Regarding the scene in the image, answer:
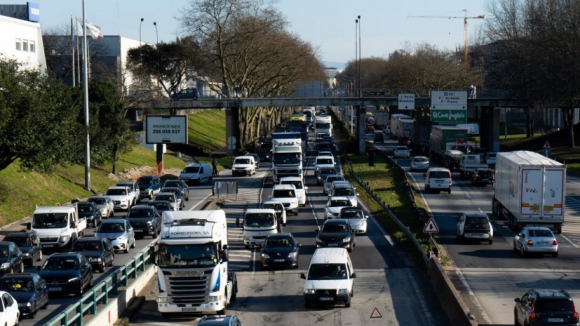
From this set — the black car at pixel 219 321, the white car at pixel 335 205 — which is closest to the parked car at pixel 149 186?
the white car at pixel 335 205

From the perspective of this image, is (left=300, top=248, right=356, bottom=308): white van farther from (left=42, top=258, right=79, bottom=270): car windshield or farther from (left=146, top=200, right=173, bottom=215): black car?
(left=146, top=200, right=173, bottom=215): black car

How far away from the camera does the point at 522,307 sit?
23.7 m

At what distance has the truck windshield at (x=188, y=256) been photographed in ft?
83.5

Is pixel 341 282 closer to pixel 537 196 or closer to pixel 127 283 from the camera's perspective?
pixel 127 283

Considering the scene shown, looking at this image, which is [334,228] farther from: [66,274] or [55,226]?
[66,274]

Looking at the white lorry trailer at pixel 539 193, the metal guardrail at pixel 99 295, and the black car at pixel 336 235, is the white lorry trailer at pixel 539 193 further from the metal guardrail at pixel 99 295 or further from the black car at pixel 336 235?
the metal guardrail at pixel 99 295

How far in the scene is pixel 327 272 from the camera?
28031mm

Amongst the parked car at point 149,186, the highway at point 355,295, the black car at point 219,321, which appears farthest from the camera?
the parked car at point 149,186

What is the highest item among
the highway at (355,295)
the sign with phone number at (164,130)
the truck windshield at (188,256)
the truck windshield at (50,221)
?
the sign with phone number at (164,130)

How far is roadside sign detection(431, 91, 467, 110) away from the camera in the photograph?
82.0 metres

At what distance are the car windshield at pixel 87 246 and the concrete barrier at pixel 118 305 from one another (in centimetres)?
389

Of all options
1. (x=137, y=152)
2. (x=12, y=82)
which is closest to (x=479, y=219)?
(x=12, y=82)

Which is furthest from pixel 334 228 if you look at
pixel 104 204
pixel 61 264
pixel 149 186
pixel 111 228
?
pixel 149 186

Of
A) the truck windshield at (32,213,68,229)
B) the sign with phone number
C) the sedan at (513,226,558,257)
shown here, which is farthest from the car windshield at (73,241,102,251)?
the sign with phone number
